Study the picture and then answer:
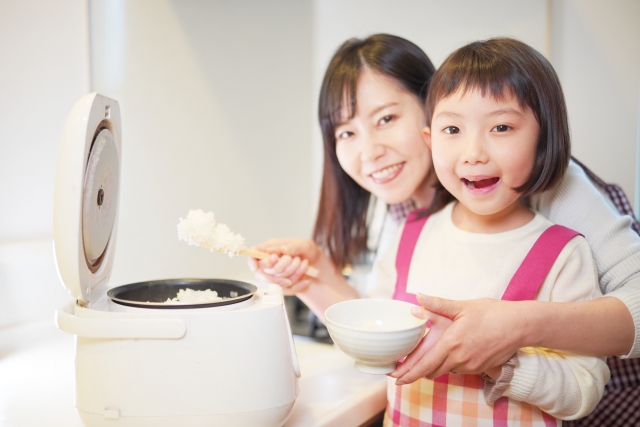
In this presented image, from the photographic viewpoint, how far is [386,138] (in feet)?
3.98

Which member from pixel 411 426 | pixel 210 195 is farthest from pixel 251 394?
pixel 210 195

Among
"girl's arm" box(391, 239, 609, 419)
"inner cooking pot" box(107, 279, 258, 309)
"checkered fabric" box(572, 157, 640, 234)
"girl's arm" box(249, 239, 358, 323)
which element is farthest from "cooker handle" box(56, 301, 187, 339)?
"checkered fabric" box(572, 157, 640, 234)

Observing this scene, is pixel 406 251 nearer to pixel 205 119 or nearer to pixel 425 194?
pixel 425 194

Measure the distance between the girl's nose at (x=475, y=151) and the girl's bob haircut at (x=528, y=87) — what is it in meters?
0.07

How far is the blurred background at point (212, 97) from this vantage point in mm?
1264

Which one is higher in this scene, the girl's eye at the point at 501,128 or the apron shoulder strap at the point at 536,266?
the girl's eye at the point at 501,128

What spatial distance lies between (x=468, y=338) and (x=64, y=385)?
73 cm

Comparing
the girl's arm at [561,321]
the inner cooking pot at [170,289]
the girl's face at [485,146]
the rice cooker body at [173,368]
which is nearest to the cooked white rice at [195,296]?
the inner cooking pot at [170,289]

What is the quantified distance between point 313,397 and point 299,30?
1.49 metres

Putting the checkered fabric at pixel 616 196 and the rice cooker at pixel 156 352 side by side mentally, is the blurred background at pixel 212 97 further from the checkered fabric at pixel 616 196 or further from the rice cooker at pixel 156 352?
the rice cooker at pixel 156 352

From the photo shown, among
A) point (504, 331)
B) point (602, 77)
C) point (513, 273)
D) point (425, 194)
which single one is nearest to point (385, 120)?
point (425, 194)

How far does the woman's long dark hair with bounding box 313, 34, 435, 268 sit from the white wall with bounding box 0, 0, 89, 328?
0.61 meters

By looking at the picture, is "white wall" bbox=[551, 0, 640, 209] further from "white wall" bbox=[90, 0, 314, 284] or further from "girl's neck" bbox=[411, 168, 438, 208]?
"white wall" bbox=[90, 0, 314, 284]

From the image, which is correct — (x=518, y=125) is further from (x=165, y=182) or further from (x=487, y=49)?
(x=165, y=182)
